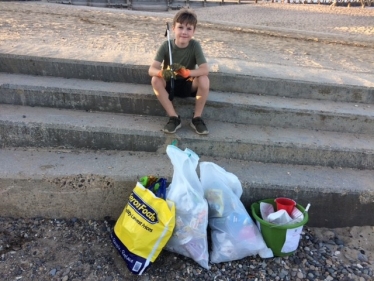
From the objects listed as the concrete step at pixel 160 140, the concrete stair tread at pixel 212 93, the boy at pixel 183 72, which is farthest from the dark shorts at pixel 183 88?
the concrete step at pixel 160 140

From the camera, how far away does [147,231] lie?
2.11 metres

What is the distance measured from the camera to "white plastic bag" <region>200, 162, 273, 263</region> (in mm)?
2258

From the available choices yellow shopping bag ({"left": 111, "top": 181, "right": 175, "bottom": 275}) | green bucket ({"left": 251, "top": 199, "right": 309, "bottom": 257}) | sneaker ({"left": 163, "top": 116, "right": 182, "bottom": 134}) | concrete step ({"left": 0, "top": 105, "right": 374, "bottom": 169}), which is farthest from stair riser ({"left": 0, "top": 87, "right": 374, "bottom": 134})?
yellow shopping bag ({"left": 111, "top": 181, "right": 175, "bottom": 275})

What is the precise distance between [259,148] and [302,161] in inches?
16.3

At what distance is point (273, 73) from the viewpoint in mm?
3670

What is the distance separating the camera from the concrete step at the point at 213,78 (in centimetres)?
341

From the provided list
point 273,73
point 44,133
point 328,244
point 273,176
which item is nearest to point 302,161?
point 273,176

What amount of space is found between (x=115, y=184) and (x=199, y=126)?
0.89 metres

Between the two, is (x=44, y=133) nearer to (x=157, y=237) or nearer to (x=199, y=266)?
(x=157, y=237)

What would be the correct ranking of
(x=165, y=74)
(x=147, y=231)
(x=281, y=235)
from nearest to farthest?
1. (x=147, y=231)
2. (x=281, y=235)
3. (x=165, y=74)

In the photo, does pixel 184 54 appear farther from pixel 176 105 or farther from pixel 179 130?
pixel 179 130

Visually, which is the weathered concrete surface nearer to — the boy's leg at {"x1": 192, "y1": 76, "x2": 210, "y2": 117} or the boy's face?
the boy's leg at {"x1": 192, "y1": 76, "x2": 210, "y2": 117}

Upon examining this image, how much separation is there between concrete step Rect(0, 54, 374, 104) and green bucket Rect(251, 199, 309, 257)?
1572mm

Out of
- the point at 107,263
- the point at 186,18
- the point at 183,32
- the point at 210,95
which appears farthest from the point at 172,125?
the point at 107,263
